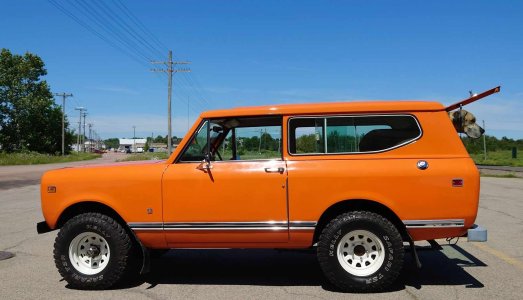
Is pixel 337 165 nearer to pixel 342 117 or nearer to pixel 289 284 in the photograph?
pixel 342 117

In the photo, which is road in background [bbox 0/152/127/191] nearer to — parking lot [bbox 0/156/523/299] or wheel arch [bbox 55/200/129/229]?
parking lot [bbox 0/156/523/299]

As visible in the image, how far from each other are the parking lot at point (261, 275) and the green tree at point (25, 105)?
58.4m

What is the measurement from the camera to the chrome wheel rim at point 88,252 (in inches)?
197

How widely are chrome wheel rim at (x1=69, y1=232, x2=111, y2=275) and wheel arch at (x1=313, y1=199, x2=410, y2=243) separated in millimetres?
2343

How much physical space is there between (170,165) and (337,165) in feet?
5.99

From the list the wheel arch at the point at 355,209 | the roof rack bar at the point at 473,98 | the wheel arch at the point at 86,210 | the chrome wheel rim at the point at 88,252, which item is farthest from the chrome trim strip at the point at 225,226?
the roof rack bar at the point at 473,98

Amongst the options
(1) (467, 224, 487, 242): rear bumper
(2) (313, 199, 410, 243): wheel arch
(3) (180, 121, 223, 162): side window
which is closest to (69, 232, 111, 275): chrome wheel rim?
(3) (180, 121, 223, 162): side window

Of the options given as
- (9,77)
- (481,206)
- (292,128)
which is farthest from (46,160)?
(292,128)

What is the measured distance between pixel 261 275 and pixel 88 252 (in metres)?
2.01

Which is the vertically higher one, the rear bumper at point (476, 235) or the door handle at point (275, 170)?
the door handle at point (275, 170)

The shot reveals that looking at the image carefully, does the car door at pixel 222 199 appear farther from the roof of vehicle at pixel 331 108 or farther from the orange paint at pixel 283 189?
the roof of vehicle at pixel 331 108

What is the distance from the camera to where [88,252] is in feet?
16.6

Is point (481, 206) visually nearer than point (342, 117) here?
No

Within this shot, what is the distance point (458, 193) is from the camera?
4590 millimetres
